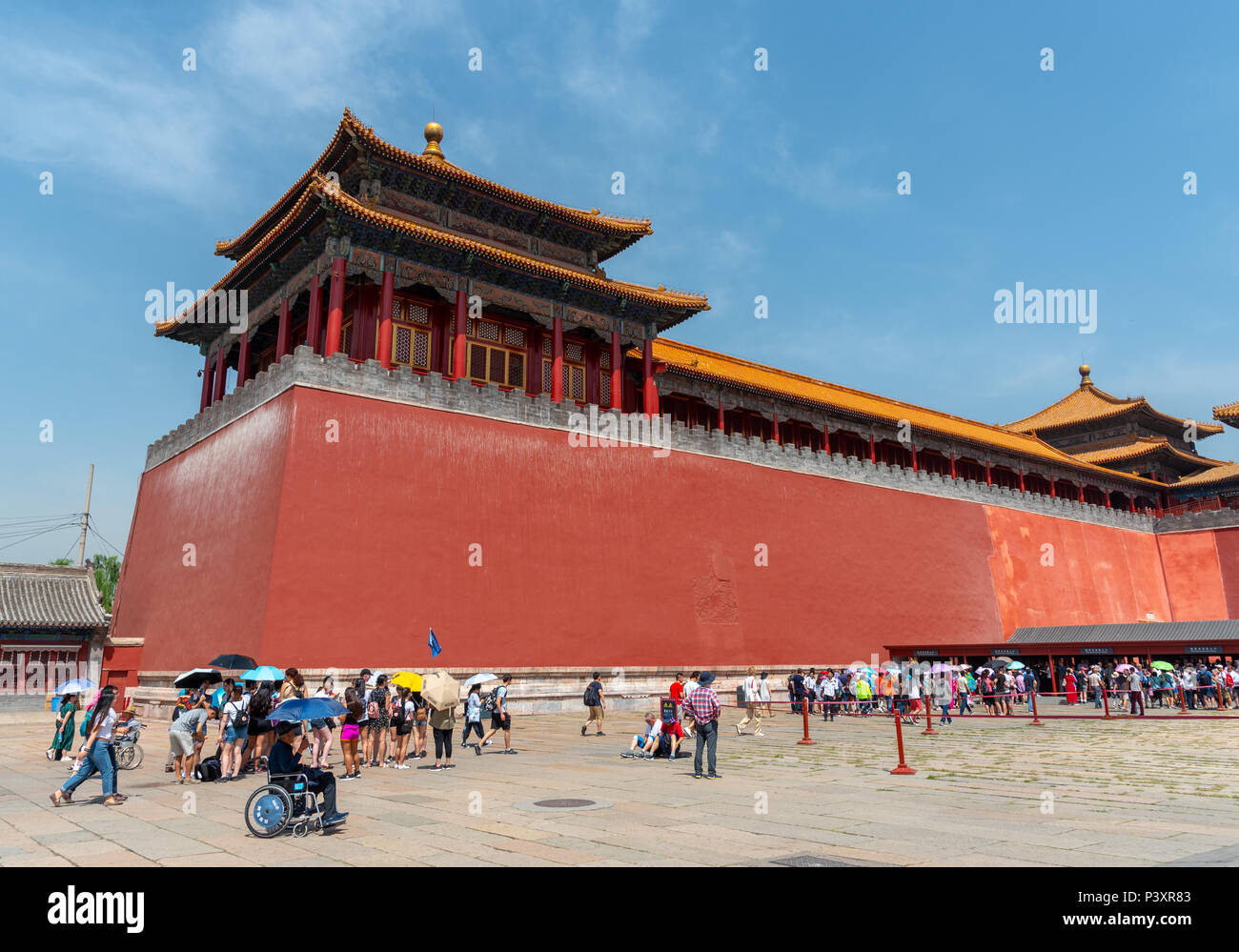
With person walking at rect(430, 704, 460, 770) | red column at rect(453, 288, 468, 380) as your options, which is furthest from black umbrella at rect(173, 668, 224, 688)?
red column at rect(453, 288, 468, 380)

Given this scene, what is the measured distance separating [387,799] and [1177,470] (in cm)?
4583

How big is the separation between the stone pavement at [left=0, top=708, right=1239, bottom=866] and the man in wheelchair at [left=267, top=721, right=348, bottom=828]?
161 millimetres

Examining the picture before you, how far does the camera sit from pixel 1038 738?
46.4ft

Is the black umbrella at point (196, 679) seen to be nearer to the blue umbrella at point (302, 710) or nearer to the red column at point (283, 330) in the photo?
the blue umbrella at point (302, 710)

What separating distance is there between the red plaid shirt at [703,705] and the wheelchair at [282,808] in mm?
4577

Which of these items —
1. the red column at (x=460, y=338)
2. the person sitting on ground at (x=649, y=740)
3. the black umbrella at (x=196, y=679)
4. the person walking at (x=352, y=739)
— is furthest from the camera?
the red column at (x=460, y=338)

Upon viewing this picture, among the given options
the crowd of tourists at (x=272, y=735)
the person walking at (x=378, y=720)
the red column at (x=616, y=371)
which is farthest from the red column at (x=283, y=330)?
the person walking at (x=378, y=720)

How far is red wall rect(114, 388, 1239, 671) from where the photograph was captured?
54.0 ft

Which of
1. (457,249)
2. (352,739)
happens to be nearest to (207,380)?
(457,249)

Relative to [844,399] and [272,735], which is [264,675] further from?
[844,399]

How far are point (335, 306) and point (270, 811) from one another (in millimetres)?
14026

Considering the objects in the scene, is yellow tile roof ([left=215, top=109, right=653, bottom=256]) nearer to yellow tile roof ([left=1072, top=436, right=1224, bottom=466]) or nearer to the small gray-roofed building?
the small gray-roofed building

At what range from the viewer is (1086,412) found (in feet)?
149

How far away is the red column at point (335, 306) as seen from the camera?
18.3m
